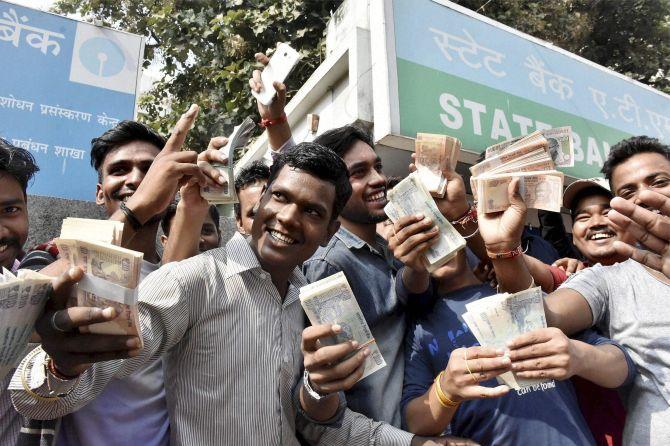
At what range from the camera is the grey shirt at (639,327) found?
200cm

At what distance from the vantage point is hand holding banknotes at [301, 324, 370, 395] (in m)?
1.65

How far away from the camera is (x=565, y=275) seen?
279cm

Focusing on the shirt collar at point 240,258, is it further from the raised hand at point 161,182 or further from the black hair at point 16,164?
the black hair at point 16,164

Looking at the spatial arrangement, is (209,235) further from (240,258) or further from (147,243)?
(240,258)

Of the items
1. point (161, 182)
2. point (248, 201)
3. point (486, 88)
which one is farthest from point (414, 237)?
point (486, 88)

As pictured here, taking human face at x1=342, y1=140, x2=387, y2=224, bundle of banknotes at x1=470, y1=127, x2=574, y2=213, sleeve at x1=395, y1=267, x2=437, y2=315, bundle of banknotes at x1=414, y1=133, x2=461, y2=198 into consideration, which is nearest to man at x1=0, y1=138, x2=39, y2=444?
human face at x1=342, y1=140, x2=387, y2=224

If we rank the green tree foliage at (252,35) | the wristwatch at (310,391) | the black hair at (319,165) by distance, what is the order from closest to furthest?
the wristwatch at (310,391) < the black hair at (319,165) < the green tree foliage at (252,35)

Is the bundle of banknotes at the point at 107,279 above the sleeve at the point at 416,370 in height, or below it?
above

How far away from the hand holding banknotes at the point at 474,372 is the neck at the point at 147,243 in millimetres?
1410

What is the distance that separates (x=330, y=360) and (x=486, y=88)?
3.43m

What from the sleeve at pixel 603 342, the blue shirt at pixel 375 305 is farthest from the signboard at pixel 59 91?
the sleeve at pixel 603 342

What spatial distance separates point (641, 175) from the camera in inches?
99.7

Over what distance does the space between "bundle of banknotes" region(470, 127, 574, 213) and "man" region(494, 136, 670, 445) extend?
0.21 m

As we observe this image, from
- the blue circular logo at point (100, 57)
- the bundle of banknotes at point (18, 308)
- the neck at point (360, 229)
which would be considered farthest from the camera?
the blue circular logo at point (100, 57)
